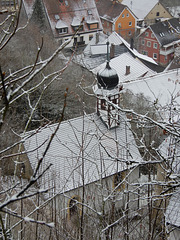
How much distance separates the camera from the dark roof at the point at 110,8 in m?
49.8

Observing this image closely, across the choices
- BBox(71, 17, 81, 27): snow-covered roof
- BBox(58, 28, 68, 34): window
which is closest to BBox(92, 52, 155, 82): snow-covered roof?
BBox(58, 28, 68, 34): window

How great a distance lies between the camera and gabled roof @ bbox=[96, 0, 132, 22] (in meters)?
49.7

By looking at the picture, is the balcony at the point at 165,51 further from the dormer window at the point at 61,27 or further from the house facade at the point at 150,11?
the house facade at the point at 150,11

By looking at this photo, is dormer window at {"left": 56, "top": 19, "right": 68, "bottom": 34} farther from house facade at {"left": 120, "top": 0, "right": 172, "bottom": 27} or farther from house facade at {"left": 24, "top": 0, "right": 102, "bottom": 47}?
house facade at {"left": 120, "top": 0, "right": 172, "bottom": 27}

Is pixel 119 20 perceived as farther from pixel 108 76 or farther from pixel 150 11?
pixel 108 76

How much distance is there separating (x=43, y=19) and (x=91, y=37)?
7.46 meters

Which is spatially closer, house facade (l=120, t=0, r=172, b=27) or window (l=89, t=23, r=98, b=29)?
window (l=89, t=23, r=98, b=29)

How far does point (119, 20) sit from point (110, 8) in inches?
140

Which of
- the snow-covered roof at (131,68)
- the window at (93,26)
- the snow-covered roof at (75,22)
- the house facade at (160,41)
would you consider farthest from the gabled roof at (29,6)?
the house facade at (160,41)

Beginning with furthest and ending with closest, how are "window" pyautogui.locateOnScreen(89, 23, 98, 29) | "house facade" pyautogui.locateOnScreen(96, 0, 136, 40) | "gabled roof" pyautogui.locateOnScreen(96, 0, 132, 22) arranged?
"gabled roof" pyautogui.locateOnScreen(96, 0, 132, 22) < "house facade" pyautogui.locateOnScreen(96, 0, 136, 40) < "window" pyautogui.locateOnScreen(89, 23, 98, 29)

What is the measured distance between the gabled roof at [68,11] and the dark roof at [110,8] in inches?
353

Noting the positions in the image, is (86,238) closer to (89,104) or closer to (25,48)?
(89,104)

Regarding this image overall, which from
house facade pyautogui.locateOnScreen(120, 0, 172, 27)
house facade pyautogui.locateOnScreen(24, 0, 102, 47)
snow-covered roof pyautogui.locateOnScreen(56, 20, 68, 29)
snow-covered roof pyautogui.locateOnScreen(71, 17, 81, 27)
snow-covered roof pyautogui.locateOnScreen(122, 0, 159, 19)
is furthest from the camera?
snow-covered roof pyautogui.locateOnScreen(122, 0, 159, 19)

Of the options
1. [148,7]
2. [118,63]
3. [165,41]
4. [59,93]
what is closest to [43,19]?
[118,63]
